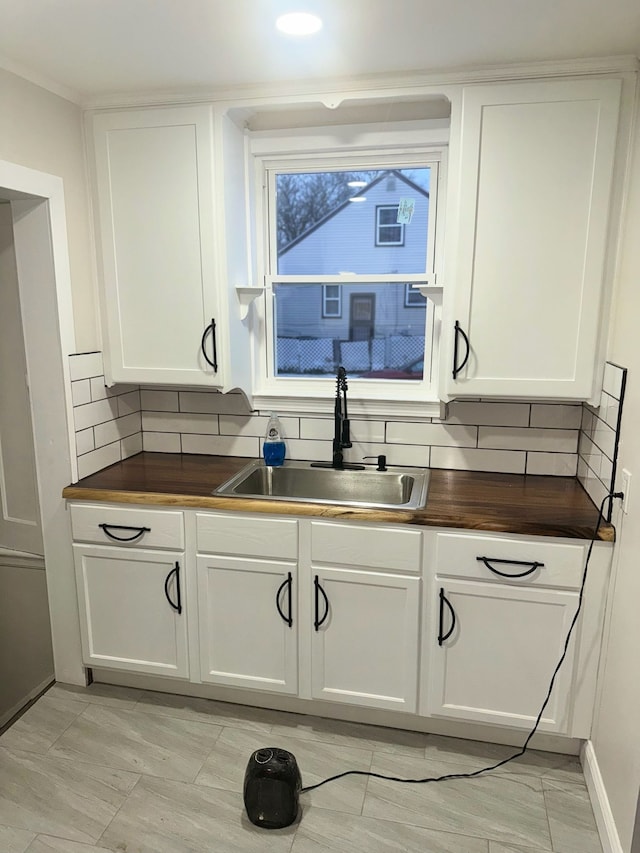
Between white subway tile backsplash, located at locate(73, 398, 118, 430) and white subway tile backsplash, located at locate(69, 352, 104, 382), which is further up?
white subway tile backsplash, located at locate(69, 352, 104, 382)

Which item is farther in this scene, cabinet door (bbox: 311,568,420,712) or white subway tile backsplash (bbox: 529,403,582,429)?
white subway tile backsplash (bbox: 529,403,582,429)

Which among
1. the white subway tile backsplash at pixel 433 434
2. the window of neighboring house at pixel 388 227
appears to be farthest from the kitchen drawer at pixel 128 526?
the window of neighboring house at pixel 388 227

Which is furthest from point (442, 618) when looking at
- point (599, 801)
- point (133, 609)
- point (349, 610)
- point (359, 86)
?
point (359, 86)

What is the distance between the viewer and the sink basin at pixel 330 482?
241cm

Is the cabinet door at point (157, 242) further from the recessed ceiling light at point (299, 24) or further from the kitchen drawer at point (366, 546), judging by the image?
the kitchen drawer at point (366, 546)

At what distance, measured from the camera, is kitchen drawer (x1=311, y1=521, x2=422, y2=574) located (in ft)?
6.61

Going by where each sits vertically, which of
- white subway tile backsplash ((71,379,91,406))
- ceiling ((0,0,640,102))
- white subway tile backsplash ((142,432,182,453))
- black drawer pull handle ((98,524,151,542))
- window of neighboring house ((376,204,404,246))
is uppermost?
ceiling ((0,0,640,102))

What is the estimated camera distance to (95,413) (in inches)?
96.3

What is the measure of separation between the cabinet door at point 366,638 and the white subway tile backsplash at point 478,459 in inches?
A: 24.7

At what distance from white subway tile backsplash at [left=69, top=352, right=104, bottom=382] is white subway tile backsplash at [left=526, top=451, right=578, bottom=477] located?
1.80 metres

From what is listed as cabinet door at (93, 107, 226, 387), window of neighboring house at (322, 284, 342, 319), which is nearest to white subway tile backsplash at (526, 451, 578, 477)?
window of neighboring house at (322, 284, 342, 319)

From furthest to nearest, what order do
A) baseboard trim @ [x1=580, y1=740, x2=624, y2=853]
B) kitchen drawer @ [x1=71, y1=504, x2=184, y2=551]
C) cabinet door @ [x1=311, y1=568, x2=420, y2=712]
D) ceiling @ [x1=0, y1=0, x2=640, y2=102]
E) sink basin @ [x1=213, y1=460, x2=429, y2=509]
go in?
sink basin @ [x1=213, y1=460, x2=429, y2=509] → kitchen drawer @ [x1=71, y1=504, x2=184, y2=551] → cabinet door @ [x1=311, y1=568, x2=420, y2=712] → baseboard trim @ [x1=580, y1=740, x2=624, y2=853] → ceiling @ [x1=0, y1=0, x2=640, y2=102]

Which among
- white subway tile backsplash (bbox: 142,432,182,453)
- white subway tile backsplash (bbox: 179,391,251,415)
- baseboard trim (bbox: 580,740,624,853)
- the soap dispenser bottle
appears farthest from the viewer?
white subway tile backsplash (bbox: 142,432,182,453)

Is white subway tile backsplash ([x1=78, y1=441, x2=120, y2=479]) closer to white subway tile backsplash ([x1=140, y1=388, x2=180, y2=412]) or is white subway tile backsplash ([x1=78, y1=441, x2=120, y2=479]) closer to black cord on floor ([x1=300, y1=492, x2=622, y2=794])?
white subway tile backsplash ([x1=140, y1=388, x2=180, y2=412])
